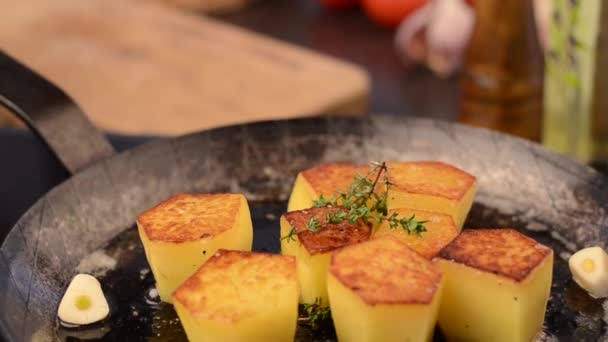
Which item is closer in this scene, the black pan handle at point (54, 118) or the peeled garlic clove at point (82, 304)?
the peeled garlic clove at point (82, 304)

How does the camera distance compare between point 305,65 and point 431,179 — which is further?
point 305,65

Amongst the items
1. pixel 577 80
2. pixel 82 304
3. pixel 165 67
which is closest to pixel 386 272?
pixel 82 304

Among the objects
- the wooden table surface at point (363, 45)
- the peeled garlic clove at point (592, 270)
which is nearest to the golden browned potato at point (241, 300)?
the peeled garlic clove at point (592, 270)

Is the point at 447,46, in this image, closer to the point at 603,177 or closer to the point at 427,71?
the point at 427,71

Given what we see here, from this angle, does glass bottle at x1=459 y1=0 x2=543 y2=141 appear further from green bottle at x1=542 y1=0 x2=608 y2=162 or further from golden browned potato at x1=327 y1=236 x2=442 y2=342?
golden browned potato at x1=327 y1=236 x2=442 y2=342

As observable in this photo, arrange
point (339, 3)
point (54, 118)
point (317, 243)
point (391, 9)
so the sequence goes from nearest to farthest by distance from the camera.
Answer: point (317, 243) → point (54, 118) → point (391, 9) → point (339, 3)

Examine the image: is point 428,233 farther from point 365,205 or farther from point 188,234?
point 188,234


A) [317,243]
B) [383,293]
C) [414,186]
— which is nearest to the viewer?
[383,293]

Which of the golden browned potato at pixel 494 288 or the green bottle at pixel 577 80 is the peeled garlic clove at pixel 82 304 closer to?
the golden browned potato at pixel 494 288
